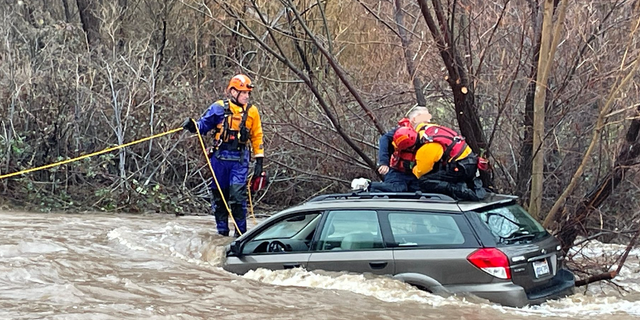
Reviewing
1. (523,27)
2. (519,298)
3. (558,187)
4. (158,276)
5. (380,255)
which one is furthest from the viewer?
(558,187)

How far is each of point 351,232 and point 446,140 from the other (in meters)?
1.59

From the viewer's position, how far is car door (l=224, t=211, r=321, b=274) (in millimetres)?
6785

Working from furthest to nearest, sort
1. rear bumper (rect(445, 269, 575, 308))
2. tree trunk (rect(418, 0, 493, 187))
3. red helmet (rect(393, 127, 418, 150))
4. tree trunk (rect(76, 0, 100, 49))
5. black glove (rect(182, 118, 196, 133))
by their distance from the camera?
tree trunk (rect(76, 0, 100, 49)) < black glove (rect(182, 118, 196, 133)) < tree trunk (rect(418, 0, 493, 187)) < red helmet (rect(393, 127, 418, 150)) < rear bumper (rect(445, 269, 575, 308))

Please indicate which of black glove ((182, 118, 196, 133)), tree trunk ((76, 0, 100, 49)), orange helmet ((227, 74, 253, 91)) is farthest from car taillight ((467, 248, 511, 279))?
tree trunk ((76, 0, 100, 49))

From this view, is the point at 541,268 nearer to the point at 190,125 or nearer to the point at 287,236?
the point at 287,236

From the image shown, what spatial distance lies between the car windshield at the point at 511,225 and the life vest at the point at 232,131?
12.9 feet

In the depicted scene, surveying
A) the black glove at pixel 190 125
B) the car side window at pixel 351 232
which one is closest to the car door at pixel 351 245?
the car side window at pixel 351 232

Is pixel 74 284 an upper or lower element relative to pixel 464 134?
lower

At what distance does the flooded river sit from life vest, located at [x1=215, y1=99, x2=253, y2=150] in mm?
1274

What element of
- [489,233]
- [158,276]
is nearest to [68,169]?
[158,276]

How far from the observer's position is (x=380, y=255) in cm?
630

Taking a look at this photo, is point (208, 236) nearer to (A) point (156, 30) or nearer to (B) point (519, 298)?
(B) point (519, 298)

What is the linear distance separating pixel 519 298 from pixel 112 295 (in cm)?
355

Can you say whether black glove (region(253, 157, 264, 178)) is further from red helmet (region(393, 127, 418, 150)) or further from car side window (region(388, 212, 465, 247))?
car side window (region(388, 212, 465, 247))
